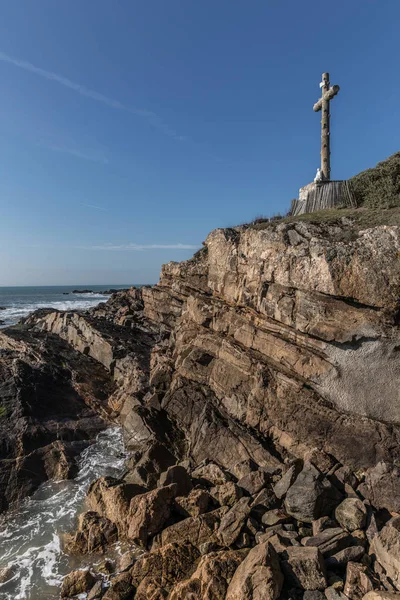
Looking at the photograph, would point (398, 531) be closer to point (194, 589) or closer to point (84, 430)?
point (194, 589)

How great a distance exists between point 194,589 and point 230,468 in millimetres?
5154

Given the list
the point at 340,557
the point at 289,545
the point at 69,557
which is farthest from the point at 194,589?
the point at 69,557

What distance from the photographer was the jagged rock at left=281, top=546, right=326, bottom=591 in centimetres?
714

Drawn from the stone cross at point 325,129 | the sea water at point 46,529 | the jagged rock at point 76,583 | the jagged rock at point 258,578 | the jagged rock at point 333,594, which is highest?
the stone cross at point 325,129

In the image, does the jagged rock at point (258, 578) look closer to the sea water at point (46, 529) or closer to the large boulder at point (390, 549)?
the large boulder at point (390, 549)

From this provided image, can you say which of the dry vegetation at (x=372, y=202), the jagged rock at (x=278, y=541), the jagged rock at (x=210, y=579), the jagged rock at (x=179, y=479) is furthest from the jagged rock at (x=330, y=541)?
the dry vegetation at (x=372, y=202)

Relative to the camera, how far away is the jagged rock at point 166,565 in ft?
26.0

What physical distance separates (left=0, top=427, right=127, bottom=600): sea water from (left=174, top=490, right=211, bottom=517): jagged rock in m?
2.85

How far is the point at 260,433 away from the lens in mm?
13289

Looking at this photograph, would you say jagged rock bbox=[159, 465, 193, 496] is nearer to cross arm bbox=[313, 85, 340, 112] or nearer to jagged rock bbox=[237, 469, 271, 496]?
jagged rock bbox=[237, 469, 271, 496]

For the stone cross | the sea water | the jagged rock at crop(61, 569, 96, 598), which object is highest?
the stone cross

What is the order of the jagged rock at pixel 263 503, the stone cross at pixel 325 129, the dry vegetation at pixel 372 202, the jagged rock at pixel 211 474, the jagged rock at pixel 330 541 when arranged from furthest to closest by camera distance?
the stone cross at pixel 325 129
the dry vegetation at pixel 372 202
the jagged rock at pixel 211 474
the jagged rock at pixel 263 503
the jagged rock at pixel 330 541

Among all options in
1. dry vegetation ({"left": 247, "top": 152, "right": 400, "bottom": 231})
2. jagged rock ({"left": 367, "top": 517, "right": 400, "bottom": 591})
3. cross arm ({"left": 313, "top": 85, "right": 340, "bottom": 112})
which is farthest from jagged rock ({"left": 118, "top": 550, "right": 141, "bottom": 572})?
cross arm ({"left": 313, "top": 85, "right": 340, "bottom": 112})

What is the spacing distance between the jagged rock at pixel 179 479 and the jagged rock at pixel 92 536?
190 centimetres
